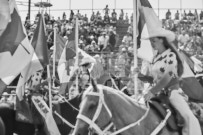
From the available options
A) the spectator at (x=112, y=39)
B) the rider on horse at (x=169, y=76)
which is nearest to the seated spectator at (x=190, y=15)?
the spectator at (x=112, y=39)

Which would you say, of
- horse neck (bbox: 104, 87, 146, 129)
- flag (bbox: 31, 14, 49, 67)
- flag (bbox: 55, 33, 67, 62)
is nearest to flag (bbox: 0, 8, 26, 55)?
horse neck (bbox: 104, 87, 146, 129)

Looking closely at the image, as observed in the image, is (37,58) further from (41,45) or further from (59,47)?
(59,47)

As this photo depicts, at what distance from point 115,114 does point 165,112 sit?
963mm

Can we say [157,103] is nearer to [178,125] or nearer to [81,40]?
[178,125]

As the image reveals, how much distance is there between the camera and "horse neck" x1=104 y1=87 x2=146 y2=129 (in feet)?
27.2

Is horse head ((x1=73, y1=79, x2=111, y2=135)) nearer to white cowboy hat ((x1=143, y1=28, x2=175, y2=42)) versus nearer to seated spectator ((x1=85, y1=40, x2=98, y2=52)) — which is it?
white cowboy hat ((x1=143, y1=28, x2=175, y2=42))

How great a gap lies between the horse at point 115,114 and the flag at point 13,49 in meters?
1.49

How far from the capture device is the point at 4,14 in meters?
9.09

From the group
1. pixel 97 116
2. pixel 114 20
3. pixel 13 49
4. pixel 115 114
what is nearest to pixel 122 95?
pixel 115 114

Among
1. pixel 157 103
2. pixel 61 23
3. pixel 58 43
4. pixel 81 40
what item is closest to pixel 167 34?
pixel 157 103

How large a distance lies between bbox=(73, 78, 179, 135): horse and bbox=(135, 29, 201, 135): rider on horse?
11.8 inches

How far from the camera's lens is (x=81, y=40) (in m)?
27.3

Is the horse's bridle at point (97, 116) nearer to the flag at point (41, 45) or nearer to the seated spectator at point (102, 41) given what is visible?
the flag at point (41, 45)

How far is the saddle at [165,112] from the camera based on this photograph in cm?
877
